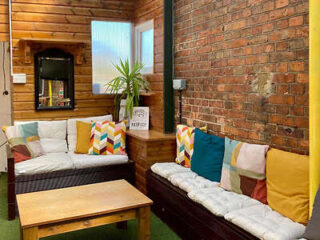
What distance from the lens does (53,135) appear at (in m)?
4.74

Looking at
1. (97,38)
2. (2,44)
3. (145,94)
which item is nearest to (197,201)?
(145,94)

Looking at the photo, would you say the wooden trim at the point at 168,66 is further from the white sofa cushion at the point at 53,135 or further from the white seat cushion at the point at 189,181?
the white sofa cushion at the point at 53,135

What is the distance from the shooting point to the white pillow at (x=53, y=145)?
4619 millimetres

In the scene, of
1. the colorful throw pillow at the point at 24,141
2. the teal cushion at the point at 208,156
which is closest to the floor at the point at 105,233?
the teal cushion at the point at 208,156

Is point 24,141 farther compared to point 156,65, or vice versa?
point 156,65

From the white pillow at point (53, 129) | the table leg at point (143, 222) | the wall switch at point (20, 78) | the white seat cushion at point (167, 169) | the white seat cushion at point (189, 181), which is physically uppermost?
the wall switch at point (20, 78)

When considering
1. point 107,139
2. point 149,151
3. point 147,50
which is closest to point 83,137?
point 107,139

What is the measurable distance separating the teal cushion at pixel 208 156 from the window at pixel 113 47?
1.94 metres

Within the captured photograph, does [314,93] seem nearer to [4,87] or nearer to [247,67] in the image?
[247,67]

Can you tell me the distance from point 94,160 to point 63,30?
2.03 m

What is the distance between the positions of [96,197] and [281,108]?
66.9 inches

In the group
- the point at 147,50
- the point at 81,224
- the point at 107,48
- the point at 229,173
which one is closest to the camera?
the point at 81,224

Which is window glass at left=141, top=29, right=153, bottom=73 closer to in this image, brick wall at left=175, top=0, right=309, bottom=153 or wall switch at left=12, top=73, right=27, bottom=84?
brick wall at left=175, top=0, right=309, bottom=153

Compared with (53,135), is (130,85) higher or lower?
higher
